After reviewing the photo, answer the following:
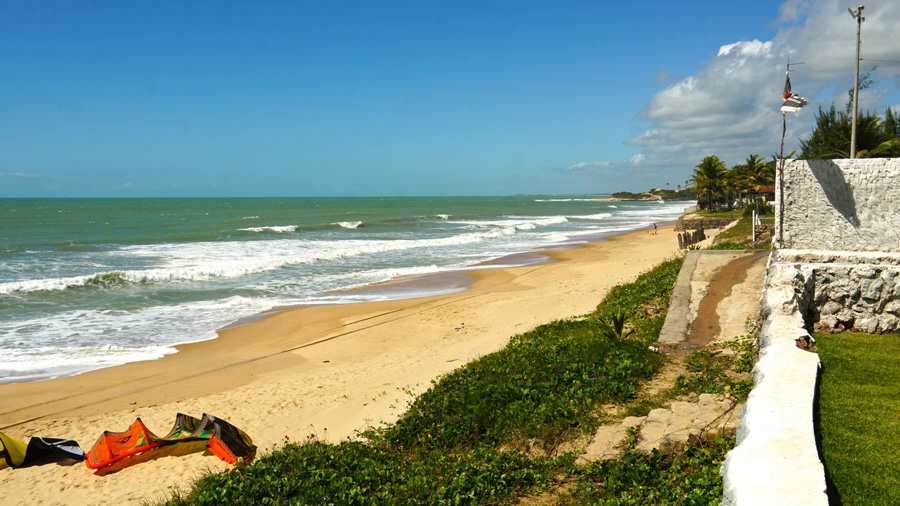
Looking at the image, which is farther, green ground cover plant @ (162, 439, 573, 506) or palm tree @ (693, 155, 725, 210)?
palm tree @ (693, 155, 725, 210)

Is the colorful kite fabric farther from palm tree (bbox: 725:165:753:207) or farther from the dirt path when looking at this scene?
palm tree (bbox: 725:165:753:207)

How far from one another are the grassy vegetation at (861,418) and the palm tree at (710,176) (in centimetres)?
4965

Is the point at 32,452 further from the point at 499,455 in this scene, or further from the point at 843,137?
the point at 843,137

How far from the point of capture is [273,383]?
10.8 m

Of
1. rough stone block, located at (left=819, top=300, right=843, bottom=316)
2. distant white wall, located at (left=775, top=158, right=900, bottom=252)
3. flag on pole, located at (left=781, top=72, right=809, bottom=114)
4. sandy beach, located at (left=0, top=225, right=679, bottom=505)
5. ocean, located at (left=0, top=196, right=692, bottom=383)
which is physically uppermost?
flag on pole, located at (left=781, top=72, right=809, bottom=114)

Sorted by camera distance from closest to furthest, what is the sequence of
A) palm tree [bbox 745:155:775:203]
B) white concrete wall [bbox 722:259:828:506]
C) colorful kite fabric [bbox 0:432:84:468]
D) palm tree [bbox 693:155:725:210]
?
white concrete wall [bbox 722:259:828:506], colorful kite fabric [bbox 0:432:84:468], palm tree [bbox 745:155:775:203], palm tree [bbox 693:155:725:210]

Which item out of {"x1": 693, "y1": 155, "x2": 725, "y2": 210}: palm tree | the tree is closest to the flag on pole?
the tree

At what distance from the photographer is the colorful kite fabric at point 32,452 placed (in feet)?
24.8

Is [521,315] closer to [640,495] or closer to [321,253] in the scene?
[640,495]

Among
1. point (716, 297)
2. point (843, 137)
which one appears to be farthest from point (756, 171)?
point (716, 297)

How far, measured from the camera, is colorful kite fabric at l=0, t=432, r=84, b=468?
7559mm

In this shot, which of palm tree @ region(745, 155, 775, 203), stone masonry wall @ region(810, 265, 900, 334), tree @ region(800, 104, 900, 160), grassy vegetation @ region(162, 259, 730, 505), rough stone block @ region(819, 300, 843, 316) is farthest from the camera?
palm tree @ region(745, 155, 775, 203)

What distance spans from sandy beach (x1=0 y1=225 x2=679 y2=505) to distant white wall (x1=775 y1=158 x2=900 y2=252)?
18.9ft

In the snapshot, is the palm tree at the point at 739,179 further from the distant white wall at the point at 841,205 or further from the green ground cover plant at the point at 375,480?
the green ground cover plant at the point at 375,480
